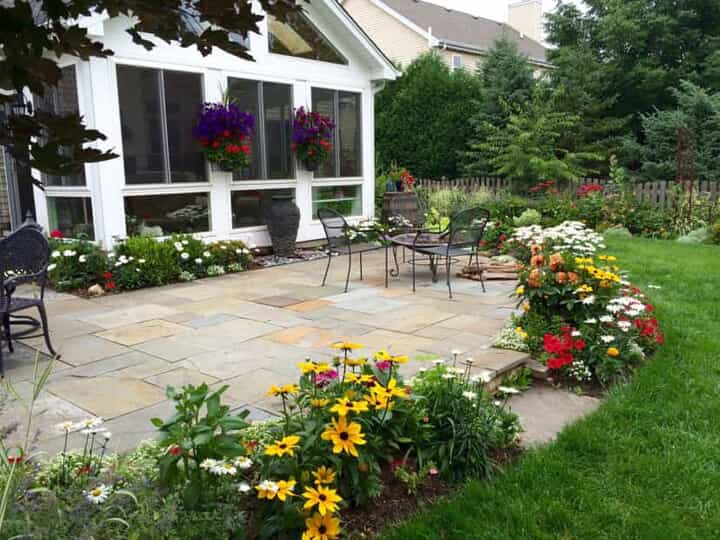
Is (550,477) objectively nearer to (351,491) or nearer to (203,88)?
(351,491)

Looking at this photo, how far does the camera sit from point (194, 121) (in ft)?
24.1

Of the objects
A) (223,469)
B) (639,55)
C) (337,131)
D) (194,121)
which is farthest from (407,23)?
(223,469)

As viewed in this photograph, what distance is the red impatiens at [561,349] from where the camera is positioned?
344cm

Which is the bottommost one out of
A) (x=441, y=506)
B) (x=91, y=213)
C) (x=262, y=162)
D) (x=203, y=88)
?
(x=441, y=506)

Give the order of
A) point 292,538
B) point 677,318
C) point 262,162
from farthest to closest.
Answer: point 262,162 < point 677,318 < point 292,538

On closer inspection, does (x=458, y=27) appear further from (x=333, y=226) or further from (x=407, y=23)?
(x=333, y=226)

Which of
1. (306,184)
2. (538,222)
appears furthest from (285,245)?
(538,222)

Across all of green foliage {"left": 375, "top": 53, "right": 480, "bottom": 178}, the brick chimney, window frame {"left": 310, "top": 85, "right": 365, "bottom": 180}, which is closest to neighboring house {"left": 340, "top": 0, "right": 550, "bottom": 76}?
green foliage {"left": 375, "top": 53, "right": 480, "bottom": 178}

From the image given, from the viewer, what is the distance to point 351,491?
2162mm

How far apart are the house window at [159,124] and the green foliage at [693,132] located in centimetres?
967

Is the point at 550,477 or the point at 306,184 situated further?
the point at 306,184

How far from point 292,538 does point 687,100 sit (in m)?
13.8

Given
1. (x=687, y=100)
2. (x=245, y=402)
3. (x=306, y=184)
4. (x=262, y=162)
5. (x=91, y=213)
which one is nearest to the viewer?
(x=245, y=402)

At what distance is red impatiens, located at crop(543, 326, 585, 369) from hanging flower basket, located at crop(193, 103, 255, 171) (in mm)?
5059
